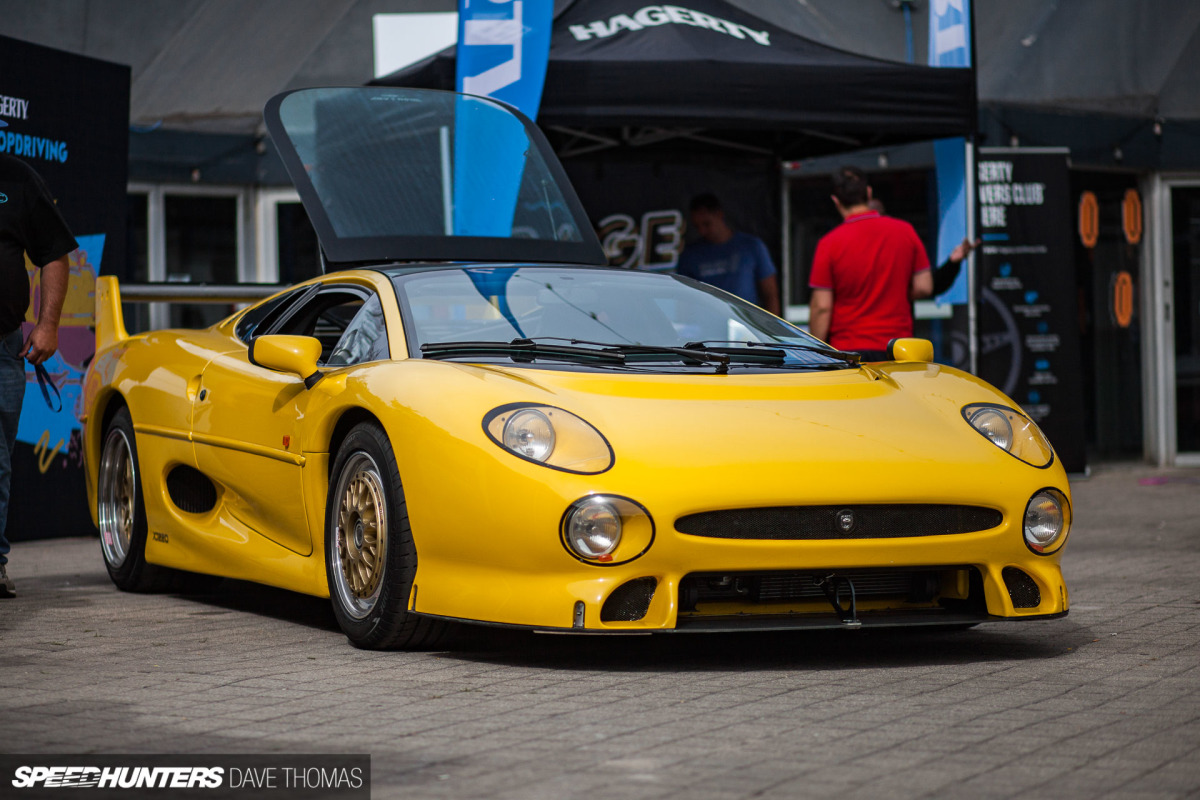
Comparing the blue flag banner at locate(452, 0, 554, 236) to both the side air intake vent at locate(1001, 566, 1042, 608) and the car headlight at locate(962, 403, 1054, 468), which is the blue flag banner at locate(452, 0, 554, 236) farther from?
the side air intake vent at locate(1001, 566, 1042, 608)

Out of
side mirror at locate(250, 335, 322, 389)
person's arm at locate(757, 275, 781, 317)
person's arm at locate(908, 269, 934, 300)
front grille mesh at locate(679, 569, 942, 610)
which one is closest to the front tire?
side mirror at locate(250, 335, 322, 389)

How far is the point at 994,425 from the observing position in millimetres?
4855

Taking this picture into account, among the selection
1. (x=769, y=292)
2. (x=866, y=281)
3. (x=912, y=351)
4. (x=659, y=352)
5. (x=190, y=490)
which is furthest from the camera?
(x=769, y=292)

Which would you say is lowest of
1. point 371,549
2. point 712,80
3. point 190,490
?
point 371,549

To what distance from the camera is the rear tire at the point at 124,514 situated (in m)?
6.46

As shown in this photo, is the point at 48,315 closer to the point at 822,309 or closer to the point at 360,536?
the point at 360,536

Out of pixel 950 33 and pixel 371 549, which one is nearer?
pixel 371 549

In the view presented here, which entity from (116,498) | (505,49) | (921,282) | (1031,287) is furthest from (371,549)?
(1031,287)

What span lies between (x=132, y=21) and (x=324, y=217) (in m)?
8.59

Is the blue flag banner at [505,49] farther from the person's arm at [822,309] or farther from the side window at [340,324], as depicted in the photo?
the side window at [340,324]

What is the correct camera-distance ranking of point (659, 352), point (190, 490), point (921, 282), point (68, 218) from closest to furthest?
point (659, 352), point (190, 490), point (921, 282), point (68, 218)

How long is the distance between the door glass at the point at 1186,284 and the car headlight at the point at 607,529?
10481 mm

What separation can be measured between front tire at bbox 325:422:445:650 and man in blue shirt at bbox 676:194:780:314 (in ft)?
18.9

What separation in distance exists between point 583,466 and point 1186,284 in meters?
10.6
